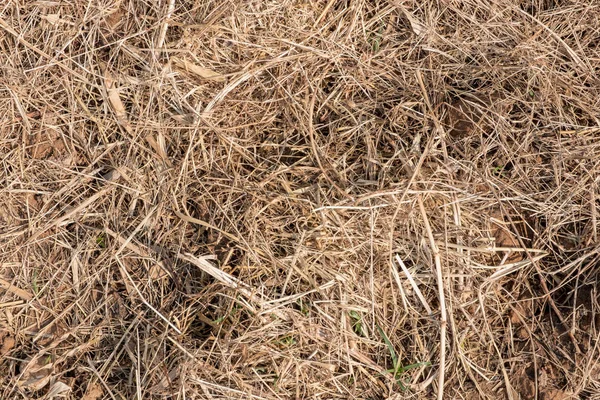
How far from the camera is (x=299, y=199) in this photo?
88.9 inches

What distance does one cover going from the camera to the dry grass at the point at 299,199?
2.19 metres

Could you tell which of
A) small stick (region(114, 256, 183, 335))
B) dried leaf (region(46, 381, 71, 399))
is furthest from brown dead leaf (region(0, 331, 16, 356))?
small stick (region(114, 256, 183, 335))

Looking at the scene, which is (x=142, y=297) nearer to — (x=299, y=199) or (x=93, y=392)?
(x=93, y=392)

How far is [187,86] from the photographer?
94.1 inches

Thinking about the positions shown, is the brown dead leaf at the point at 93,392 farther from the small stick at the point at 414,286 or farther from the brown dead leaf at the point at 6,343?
the small stick at the point at 414,286

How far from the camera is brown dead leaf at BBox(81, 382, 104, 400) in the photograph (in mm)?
2225

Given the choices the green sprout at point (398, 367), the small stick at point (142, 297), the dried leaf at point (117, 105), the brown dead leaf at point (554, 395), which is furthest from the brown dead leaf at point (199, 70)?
the brown dead leaf at point (554, 395)

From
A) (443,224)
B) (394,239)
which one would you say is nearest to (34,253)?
(394,239)

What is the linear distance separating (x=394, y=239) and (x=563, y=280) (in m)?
0.58

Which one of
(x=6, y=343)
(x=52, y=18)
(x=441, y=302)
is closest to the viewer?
(x=441, y=302)

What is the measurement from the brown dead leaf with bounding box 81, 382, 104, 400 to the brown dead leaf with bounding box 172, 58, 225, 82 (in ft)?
3.63

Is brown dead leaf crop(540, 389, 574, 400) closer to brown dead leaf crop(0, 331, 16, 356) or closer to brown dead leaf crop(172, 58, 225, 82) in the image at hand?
brown dead leaf crop(172, 58, 225, 82)

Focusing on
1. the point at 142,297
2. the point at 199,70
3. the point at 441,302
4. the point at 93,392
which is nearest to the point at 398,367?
the point at 441,302

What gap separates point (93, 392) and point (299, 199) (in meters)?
0.93
